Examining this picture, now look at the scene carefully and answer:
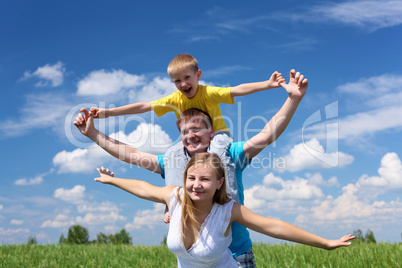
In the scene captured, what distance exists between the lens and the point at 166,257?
7.66 meters

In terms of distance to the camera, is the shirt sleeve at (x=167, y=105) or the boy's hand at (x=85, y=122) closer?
the boy's hand at (x=85, y=122)

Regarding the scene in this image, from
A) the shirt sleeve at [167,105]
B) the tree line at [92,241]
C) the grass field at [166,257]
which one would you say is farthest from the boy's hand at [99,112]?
the tree line at [92,241]

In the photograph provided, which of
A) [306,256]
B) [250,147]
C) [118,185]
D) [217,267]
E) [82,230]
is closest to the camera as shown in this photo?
[217,267]

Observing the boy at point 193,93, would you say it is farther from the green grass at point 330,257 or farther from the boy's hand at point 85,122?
the green grass at point 330,257

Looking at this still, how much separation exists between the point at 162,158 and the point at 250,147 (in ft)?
3.47

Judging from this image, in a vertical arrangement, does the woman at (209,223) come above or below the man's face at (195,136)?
below

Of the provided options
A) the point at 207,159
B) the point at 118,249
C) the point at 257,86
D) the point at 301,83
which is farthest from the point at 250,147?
the point at 118,249

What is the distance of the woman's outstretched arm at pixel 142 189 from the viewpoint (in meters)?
3.69

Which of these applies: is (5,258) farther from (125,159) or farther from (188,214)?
(188,214)

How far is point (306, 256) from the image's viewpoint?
7.05 meters

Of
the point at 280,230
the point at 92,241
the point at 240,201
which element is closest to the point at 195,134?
the point at 240,201

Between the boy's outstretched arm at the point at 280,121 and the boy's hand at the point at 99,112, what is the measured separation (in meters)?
2.19

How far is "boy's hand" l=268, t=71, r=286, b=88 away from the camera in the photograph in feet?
14.3

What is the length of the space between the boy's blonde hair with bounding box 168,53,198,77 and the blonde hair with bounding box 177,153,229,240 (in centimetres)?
180
